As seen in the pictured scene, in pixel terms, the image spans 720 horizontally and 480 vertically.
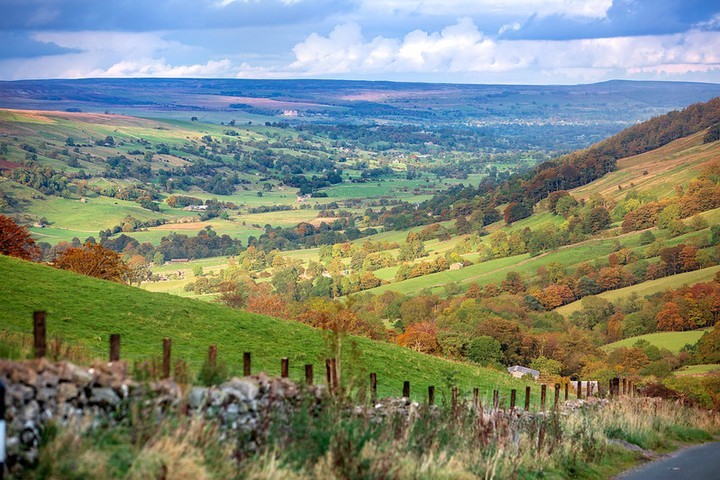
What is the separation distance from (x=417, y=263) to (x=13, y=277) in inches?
5236

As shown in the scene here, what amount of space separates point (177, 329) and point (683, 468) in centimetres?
1555

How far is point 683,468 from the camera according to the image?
18859 mm

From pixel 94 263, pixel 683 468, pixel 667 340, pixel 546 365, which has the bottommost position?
pixel 667 340

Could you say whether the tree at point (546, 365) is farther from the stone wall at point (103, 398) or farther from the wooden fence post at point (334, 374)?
the stone wall at point (103, 398)

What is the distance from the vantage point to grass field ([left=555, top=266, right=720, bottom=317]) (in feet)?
406

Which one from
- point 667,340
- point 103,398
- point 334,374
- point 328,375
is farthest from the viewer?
point 667,340

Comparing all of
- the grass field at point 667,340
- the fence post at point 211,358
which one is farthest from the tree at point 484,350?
the fence post at point 211,358

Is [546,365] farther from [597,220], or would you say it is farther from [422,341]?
[597,220]

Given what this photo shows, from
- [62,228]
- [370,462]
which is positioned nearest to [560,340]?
[370,462]

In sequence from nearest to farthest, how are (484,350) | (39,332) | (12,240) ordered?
(39,332), (12,240), (484,350)

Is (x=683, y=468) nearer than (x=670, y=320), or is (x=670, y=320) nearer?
(x=683, y=468)

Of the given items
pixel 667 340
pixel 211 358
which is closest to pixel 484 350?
pixel 667 340

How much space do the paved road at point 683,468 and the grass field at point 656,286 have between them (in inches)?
4044

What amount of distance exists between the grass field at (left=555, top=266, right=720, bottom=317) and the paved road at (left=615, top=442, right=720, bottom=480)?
102713 millimetres
